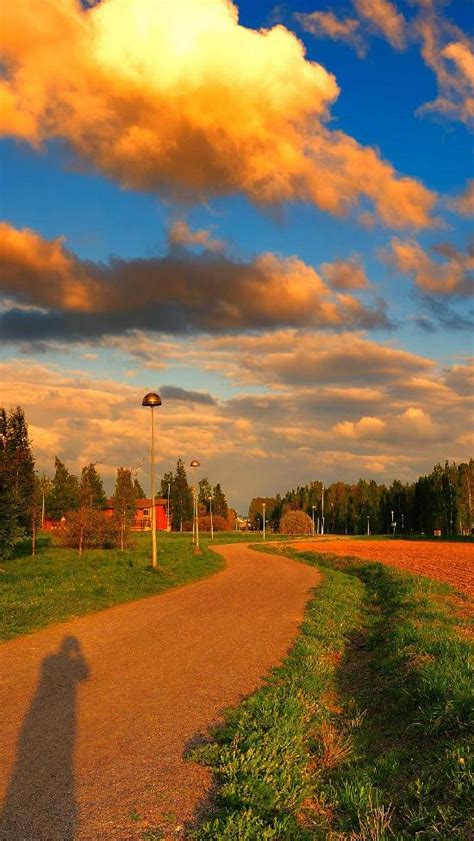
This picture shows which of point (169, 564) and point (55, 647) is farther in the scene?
point (169, 564)

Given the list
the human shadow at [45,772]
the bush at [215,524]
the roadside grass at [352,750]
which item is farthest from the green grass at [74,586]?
the bush at [215,524]

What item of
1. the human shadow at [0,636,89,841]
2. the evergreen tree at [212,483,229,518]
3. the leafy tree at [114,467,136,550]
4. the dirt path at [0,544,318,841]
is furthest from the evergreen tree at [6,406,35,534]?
the evergreen tree at [212,483,229,518]

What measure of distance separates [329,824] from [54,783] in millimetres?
2263

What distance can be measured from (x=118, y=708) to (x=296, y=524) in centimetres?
10279

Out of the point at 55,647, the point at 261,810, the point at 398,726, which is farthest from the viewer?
the point at 55,647

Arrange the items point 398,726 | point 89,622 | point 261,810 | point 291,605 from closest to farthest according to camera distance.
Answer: point 261,810, point 398,726, point 89,622, point 291,605

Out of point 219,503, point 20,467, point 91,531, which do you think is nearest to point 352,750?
point 20,467

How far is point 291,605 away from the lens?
55.7 ft

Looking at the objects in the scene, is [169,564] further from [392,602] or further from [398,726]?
[398,726]

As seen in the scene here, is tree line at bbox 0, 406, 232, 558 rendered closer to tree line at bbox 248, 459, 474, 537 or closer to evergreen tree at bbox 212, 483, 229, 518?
tree line at bbox 248, 459, 474, 537

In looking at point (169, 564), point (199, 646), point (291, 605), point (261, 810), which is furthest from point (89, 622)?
point (169, 564)

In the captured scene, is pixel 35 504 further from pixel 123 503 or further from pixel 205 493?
pixel 205 493

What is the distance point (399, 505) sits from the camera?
5940 inches

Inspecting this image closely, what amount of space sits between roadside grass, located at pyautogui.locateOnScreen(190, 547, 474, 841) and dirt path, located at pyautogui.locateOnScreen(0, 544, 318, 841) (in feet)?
1.27
